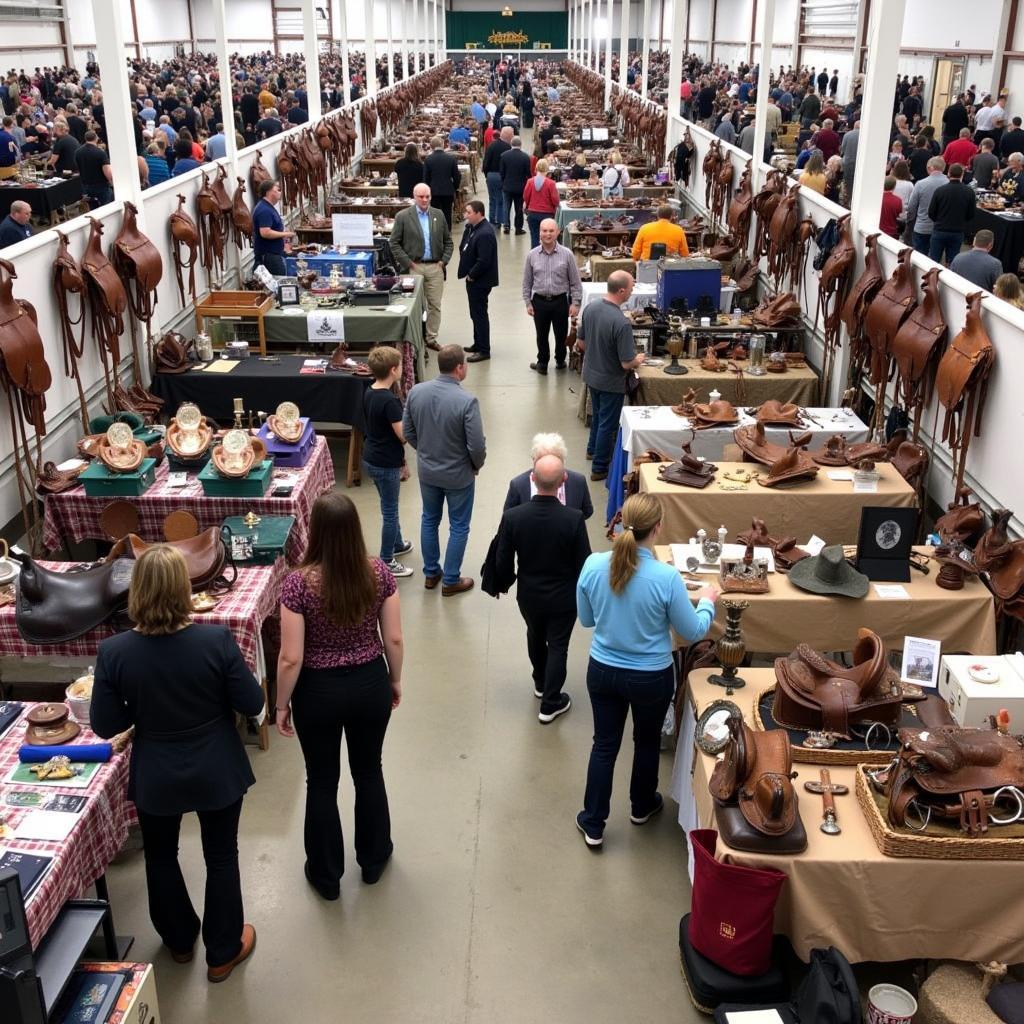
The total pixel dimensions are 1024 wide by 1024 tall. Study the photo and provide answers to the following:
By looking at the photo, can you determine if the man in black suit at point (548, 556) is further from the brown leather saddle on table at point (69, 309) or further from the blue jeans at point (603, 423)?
the brown leather saddle on table at point (69, 309)

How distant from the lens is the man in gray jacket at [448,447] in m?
6.00

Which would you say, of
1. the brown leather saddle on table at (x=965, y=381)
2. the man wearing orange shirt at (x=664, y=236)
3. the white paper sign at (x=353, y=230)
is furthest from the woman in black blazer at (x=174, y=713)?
the white paper sign at (x=353, y=230)

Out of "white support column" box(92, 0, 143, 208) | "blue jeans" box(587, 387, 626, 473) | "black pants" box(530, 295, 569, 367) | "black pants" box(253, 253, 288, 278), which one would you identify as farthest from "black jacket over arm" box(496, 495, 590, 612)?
"black pants" box(253, 253, 288, 278)

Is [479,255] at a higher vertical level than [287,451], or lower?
higher

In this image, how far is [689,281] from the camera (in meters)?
8.99

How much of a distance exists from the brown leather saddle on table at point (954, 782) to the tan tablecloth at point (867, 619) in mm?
1367

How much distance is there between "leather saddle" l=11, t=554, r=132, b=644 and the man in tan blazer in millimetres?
6068

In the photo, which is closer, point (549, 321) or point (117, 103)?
point (117, 103)

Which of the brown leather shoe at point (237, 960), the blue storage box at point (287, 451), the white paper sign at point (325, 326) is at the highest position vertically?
the white paper sign at point (325, 326)

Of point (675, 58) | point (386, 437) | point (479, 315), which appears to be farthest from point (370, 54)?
point (386, 437)

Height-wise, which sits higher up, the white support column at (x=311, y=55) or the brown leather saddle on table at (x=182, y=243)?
the white support column at (x=311, y=55)

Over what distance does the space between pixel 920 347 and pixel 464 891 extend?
3906 millimetres

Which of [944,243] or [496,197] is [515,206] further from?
[944,243]

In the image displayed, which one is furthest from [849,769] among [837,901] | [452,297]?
[452,297]
